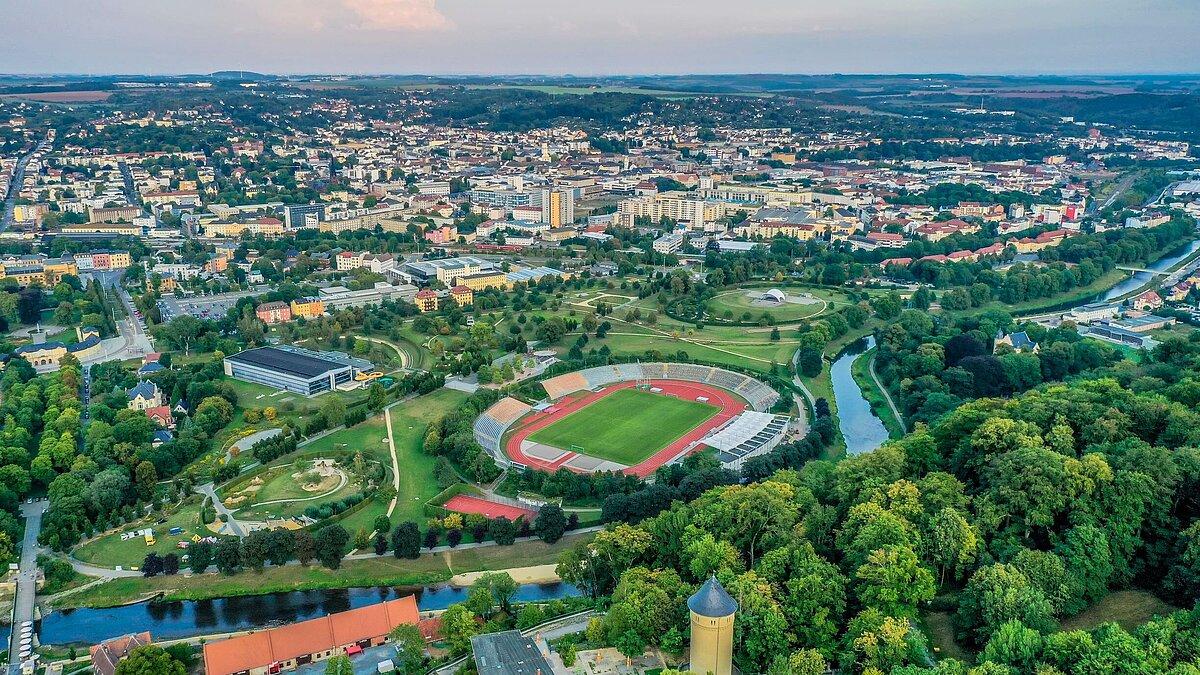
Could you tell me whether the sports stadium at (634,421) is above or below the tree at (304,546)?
below

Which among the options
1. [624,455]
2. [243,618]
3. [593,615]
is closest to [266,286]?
[624,455]

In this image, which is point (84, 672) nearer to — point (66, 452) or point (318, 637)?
point (318, 637)

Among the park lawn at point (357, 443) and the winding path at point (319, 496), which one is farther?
the park lawn at point (357, 443)

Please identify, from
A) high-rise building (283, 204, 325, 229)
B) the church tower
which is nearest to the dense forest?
the church tower

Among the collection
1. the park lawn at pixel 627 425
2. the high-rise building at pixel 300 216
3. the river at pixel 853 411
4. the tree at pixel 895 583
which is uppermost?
the tree at pixel 895 583

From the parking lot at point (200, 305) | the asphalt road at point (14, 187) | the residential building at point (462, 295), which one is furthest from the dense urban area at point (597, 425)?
the residential building at point (462, 295)

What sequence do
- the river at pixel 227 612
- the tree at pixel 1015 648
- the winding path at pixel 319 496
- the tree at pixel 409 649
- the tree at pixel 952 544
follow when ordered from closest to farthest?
the tree at pixel 1015 648 < the tree at pixel 952 544 < the tree at pixel 409 649 < the river at pixel 227 612 < the winding path at pixel 319 496

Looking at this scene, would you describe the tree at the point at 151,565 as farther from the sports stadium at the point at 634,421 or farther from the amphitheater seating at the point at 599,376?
the amphitheater seating at the point at 599,376
